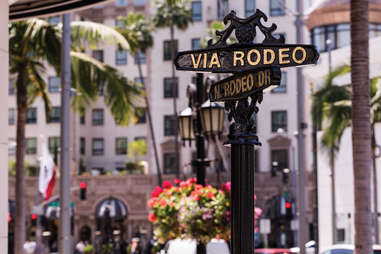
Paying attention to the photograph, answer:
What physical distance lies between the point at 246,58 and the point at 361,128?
7.05 m

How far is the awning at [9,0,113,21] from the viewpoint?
1238cm

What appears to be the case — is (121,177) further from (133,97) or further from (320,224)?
(133,97)

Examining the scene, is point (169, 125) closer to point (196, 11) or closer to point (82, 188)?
point (196, 11)

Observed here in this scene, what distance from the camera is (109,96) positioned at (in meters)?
22.6

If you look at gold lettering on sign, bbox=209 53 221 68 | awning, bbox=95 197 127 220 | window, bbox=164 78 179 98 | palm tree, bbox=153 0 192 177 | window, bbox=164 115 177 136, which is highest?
palm tree, bbox=153 0 192 177

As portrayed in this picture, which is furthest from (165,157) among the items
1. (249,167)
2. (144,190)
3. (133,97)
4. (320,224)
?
(249,167)

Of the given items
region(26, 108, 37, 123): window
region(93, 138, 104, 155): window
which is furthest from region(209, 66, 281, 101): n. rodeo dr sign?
region(93, 138, 104, 155): window

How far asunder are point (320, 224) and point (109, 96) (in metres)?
27.8

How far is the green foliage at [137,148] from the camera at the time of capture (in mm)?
70812

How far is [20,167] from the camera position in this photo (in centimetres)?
2152

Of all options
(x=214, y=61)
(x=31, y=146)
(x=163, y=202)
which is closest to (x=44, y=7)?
(x=163, y=202)

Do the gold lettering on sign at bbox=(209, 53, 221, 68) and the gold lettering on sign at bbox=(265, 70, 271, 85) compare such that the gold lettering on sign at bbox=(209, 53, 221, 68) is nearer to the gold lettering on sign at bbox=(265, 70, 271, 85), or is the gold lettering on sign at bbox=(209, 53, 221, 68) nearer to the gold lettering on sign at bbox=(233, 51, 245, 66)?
the gold lettering on sign at bbox=(233, 51, 245, 66)

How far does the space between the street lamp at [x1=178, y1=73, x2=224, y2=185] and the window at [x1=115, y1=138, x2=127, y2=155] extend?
6054cm

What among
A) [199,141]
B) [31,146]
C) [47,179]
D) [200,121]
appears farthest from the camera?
[31,146]
